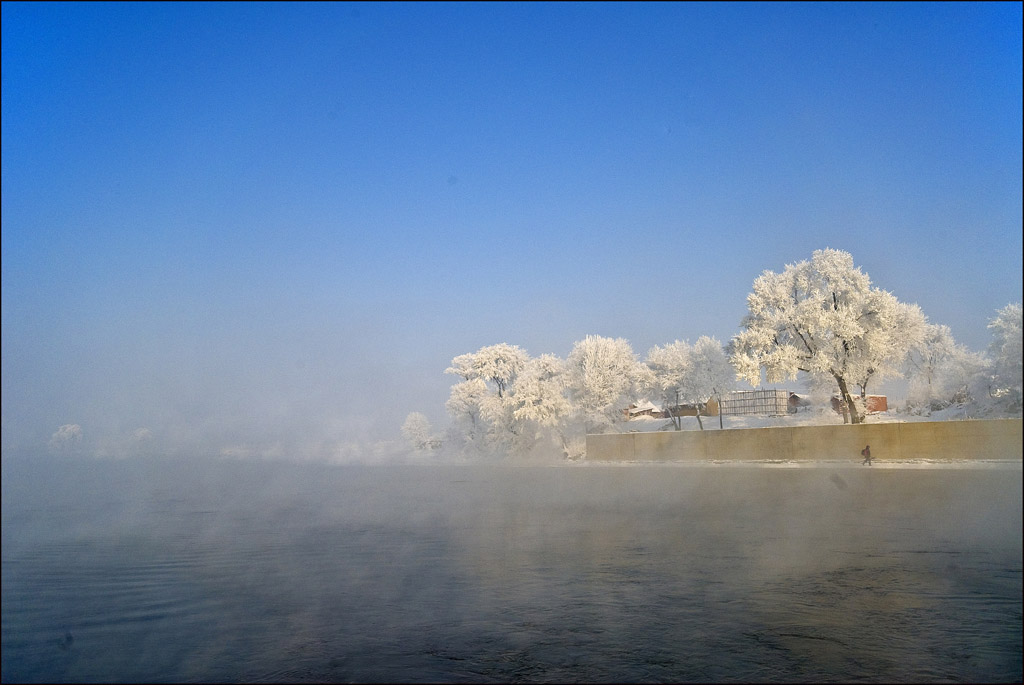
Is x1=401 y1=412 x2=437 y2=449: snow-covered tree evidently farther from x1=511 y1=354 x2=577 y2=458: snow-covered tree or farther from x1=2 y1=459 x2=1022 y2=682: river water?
x1=2 y1=459 x2=1022 y2=682: river water

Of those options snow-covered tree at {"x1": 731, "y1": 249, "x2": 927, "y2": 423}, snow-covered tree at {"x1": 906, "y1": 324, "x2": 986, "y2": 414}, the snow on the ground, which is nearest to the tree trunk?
snow-covered tree at {"x1": 731, "y1": 249, "x2": 927, "y2": 423}

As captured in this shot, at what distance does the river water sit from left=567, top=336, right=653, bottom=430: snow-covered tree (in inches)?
1706

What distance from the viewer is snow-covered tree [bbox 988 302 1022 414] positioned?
582cm

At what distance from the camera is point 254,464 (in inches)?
2021

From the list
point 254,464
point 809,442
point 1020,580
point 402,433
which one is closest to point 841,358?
point 809,442

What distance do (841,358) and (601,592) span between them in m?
34.1

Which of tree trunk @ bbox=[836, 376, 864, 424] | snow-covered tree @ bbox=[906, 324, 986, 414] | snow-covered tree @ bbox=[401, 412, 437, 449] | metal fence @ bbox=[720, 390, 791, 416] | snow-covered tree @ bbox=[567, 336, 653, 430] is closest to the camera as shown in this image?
tree trunk @ bbox=[836, 376, 864, 424]

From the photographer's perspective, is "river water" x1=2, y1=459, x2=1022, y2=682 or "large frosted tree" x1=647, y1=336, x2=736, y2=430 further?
"large frosted tree" x1=647, y1=336, x2=736, y2=430

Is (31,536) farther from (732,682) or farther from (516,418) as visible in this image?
(516,418)

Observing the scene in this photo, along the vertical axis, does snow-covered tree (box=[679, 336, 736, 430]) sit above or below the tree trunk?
above

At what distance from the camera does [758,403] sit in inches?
2697

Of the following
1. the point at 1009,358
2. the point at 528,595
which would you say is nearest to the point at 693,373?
the point at 1009,358

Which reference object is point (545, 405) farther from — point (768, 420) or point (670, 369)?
point (768, 420)

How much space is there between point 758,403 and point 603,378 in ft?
62.1
